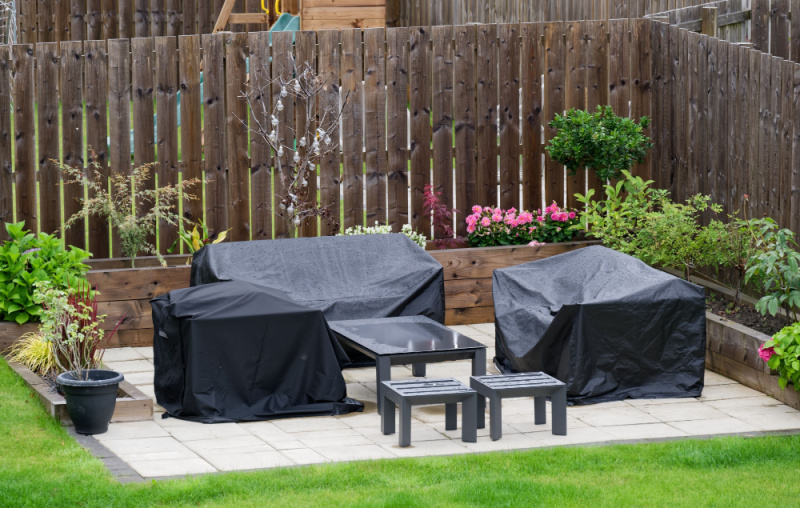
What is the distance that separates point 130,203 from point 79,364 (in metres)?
2.53

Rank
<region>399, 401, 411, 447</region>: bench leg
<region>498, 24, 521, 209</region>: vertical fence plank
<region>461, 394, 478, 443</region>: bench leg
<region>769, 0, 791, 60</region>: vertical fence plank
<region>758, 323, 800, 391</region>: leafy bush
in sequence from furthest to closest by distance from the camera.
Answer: <region>498, 24, 521, 209</region>: vertical fence plank < <region>769, 0, 791, 60</region>: vertical fence plank < <region>758, 323, 800, 391</region>: leafy bush < <region>461, 394, 478, 443</region>: bench leg < <region>399, 401, 411, 447</region>: bench leg

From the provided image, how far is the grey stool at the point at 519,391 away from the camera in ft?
21.8

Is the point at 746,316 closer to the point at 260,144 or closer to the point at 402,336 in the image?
the point at 402,336

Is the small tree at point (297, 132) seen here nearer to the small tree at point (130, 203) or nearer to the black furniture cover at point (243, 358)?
the small tree at point (130, 203)

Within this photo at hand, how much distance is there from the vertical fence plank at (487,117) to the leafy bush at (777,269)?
257cm

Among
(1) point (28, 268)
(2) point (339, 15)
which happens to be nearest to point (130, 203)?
(1) point (28, 268)

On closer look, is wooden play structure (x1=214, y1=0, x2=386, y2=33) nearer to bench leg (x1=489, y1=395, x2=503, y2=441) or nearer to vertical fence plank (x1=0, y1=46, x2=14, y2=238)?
vertical fence plank (x1=0, y1=46, x2=14, y2=238)

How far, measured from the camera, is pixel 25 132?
356 inches

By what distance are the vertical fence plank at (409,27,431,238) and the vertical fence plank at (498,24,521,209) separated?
0.63 metres

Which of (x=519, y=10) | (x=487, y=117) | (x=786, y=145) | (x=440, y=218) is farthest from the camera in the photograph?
(x=519, y=10)

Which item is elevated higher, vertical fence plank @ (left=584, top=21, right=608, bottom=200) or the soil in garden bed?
vertical fence plank @ (left=584, top=21, right=608, bottom=200)

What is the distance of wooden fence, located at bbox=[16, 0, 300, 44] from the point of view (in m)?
17.2

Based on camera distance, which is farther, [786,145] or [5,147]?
[5,147]

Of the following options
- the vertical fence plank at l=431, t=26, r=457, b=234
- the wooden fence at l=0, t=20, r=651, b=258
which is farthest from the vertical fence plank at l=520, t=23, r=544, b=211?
the vertical fence plank at l=431, t=26, r=457, b=234
